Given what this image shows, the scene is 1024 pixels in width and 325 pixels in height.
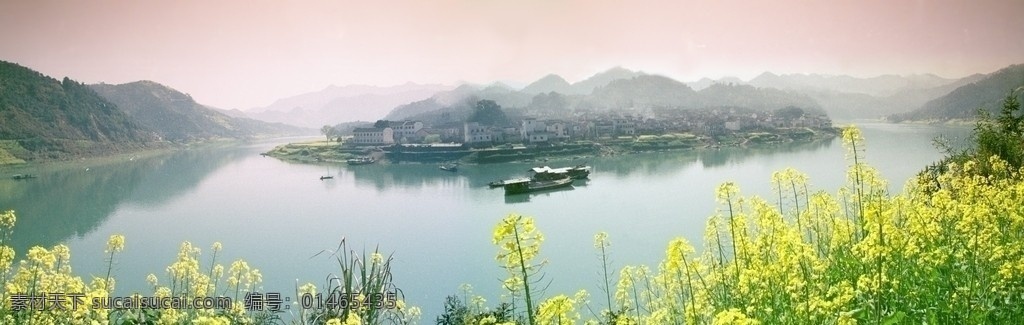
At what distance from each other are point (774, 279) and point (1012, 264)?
117 cm

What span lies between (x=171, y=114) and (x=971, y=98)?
152442 mm

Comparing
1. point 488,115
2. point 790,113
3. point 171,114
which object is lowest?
point 790,113

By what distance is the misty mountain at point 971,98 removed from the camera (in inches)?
3403

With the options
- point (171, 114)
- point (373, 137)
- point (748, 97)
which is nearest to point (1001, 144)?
point (373, 137)

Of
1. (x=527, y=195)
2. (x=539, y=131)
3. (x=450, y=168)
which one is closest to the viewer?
(x=527, y=195)

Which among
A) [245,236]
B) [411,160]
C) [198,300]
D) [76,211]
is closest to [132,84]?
[411,160]

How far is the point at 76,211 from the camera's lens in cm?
2962

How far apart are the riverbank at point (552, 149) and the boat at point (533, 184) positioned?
15.4 m

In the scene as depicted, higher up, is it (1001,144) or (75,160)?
(75,160)

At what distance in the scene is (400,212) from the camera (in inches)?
1096

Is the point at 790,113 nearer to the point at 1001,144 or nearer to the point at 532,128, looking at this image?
the point at 532,128

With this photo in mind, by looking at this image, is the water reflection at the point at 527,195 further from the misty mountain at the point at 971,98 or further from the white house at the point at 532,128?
the misty mountain at the point at 971,98

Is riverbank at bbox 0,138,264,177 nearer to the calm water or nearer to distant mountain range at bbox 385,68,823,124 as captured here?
the calm water

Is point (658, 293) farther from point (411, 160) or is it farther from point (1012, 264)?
point (411, 160)
